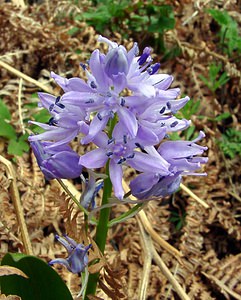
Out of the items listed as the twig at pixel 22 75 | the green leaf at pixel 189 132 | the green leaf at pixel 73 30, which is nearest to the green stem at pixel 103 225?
the green leaf at pixel 189 132

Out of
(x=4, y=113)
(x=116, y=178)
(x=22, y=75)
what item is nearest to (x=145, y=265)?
(x=116, y=178)

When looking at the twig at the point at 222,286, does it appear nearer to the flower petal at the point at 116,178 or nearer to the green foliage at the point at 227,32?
the flower petal at the point at 116,178

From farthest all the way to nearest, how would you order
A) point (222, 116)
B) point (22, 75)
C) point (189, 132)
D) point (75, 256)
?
1. point (222, 116)
2. point (22, 75)
3. point (189, 132)
4. point (75, 256)

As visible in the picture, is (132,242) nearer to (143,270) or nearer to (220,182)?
(143,270)

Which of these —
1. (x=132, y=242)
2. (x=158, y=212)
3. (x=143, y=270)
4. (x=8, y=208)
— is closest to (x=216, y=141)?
(x=158, y=212)

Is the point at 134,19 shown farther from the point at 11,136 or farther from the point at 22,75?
the point at 11,136

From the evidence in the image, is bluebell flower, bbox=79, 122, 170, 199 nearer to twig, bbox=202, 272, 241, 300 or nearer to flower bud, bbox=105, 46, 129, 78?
flower bud, bbox=105, 46, 129, 78

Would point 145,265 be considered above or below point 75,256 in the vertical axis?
below
